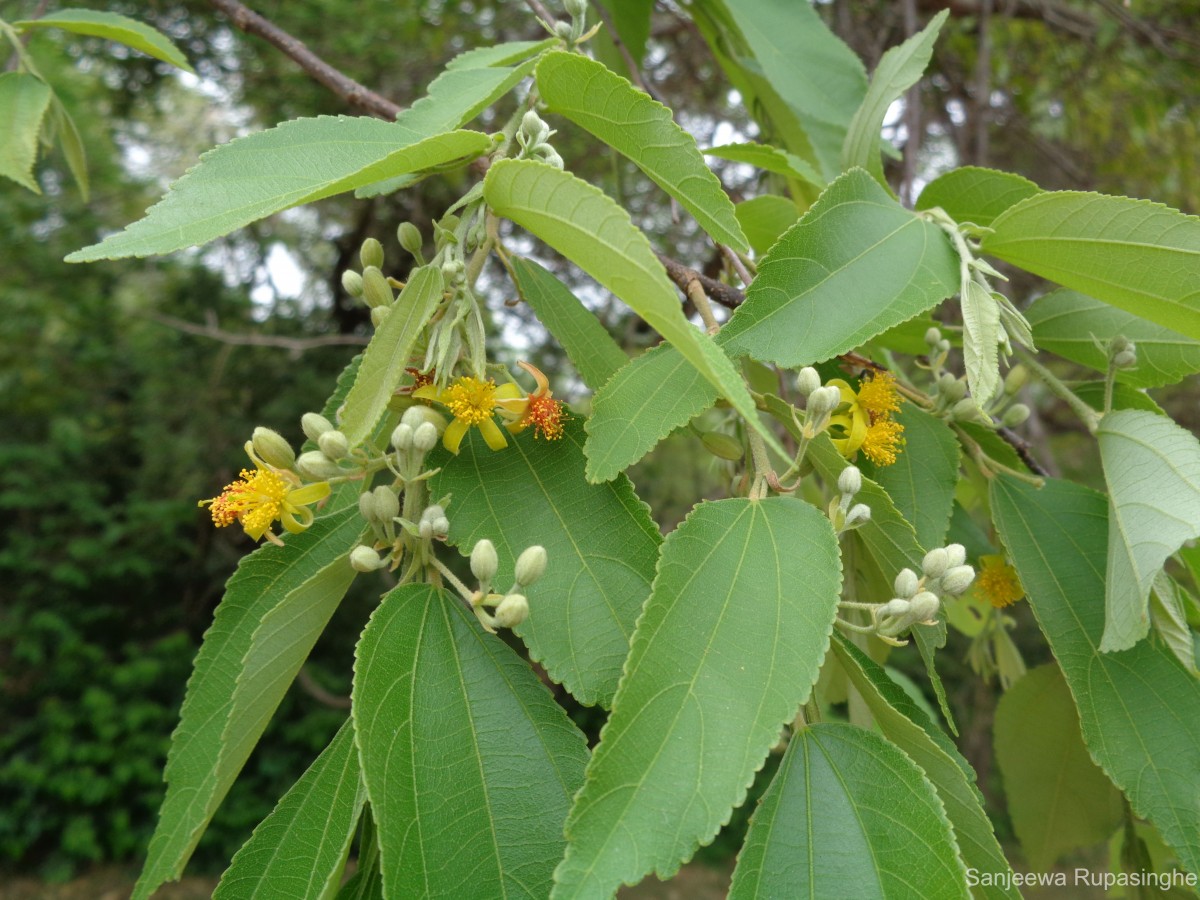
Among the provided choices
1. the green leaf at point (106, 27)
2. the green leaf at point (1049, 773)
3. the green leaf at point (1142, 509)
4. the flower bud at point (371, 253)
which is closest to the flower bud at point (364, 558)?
the flower bud at point (371, 253)

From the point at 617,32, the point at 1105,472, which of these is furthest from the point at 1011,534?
the point at 617,32

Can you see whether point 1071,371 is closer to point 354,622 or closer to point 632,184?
point 632,184

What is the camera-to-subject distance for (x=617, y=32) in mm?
1852

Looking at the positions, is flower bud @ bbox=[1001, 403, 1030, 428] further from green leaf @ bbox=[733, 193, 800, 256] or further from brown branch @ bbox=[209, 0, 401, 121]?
brown branch @ bbox=[209, 0, 401, 121]

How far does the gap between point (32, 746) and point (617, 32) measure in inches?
268

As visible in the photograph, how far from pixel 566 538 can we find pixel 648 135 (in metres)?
0.43

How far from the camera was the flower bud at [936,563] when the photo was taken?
0.94 m

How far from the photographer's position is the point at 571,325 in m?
1.14

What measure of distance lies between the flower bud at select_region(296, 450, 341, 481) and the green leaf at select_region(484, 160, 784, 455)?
1.06 feet

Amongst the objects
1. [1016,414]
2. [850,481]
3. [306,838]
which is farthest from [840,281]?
[306,838]

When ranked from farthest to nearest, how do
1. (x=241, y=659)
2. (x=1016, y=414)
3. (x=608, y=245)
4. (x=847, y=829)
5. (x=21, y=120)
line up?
(x=21, y=120), (x=1016, y=414), (x=241, y=659), (x=847, y=829), (x=608, y=245)

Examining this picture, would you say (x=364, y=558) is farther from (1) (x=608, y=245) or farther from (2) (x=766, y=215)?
(2) (x=766, y=215)

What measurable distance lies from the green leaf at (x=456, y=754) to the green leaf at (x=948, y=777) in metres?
0.29

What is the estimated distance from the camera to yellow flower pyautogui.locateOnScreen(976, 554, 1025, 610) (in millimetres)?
1338
